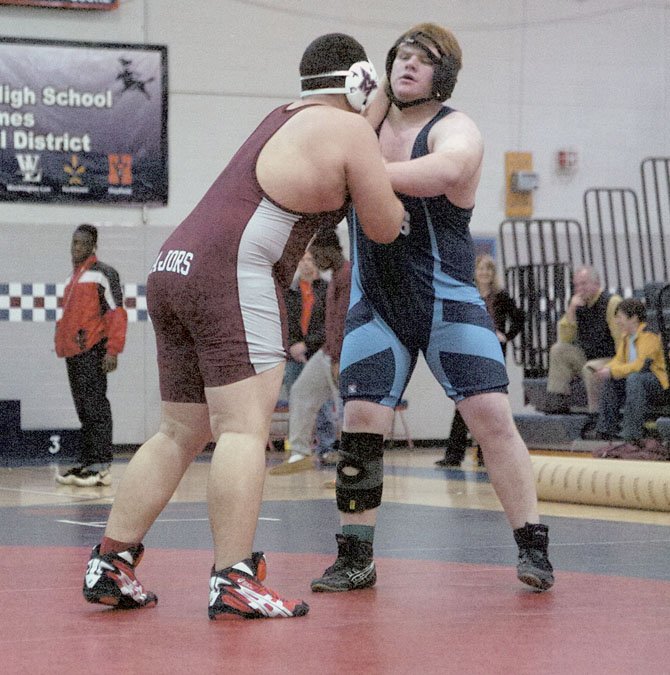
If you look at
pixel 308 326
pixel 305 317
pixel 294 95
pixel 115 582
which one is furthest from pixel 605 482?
pixel 294 95

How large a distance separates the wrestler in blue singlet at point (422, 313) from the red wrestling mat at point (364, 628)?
60 cm

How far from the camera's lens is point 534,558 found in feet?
13.0

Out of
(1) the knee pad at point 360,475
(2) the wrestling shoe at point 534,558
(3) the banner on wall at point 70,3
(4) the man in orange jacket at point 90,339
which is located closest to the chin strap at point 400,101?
(1) the knee pad at point 360,475

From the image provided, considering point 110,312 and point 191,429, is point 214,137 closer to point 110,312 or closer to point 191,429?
point 110,312

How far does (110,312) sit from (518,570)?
4991mm

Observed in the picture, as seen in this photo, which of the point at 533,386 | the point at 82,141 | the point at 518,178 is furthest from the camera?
the point at 518,178

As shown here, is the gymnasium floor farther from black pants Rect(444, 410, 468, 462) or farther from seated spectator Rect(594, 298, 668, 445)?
black pants Rect(444, 410, 468, 462)

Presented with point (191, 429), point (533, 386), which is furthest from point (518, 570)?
point (533, 386)

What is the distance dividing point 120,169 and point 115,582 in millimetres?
8686

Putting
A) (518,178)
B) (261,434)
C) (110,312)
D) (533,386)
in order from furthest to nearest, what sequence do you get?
(518,178) → (533,386) → (110,312) → (261,434)

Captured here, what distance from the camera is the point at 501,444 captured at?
4.07 metres

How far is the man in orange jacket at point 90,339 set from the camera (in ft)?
27.6

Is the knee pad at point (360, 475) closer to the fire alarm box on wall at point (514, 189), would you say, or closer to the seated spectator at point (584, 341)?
the seated spectator at point (584, 341)

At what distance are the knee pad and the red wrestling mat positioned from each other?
0.25 m
